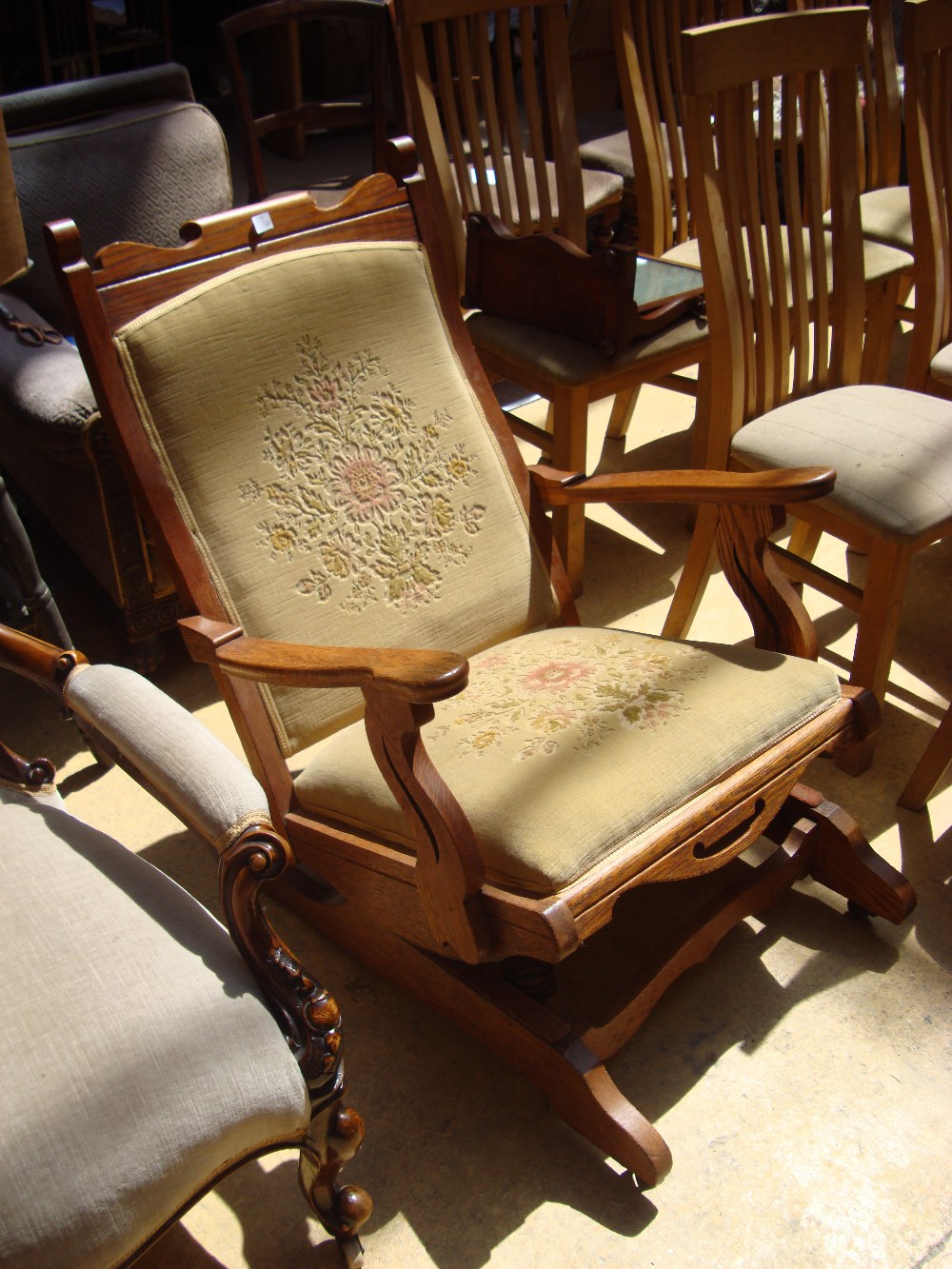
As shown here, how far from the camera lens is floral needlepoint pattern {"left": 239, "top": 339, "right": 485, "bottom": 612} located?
1577mm

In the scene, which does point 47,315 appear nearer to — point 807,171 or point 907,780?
point 807,171

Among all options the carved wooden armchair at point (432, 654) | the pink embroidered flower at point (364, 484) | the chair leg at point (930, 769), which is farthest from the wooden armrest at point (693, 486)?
the chair leg at point (930, 769)

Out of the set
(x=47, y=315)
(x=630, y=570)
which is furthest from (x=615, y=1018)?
(x=47, y=315)

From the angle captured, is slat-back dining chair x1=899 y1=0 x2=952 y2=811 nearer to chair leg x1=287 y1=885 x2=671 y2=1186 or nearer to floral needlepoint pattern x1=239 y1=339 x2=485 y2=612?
floral needlepoint pattern x1=239 y1=339 x2=485 y2=612

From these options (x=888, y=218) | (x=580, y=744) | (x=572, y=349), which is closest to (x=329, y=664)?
(x=580, y=744)

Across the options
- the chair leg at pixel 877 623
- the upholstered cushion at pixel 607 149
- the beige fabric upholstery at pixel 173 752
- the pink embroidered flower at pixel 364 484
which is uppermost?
the upholstered cushion at pixel 607 149

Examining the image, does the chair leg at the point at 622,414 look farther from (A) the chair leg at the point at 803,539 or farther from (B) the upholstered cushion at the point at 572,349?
(A) the chair leg at the point at 803,539

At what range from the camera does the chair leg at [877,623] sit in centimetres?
186

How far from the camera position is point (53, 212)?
8.36 ft

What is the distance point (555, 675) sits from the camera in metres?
1.55

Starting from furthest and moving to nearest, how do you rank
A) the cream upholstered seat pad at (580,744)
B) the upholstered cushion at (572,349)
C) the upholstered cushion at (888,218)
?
the upholstered cushion at (888,218) → the upholstered cushion at (572,349) → the cream upholstered seat pad at (580,744)

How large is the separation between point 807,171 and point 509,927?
1610 millimetres

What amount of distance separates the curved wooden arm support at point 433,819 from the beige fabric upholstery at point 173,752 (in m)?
0.15

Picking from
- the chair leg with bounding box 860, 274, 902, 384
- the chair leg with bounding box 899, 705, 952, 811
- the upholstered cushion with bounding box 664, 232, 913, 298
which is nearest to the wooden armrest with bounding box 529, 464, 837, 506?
the chair leg with bounding box 899, 705, 952, 811
